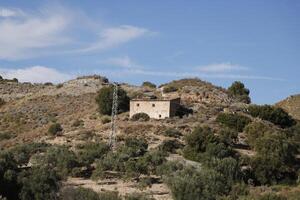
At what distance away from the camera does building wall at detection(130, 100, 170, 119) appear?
6912 centimetres

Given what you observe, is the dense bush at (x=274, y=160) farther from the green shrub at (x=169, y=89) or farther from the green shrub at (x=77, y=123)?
the green shrub at (x=169, y=89)

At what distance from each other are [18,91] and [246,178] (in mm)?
60520

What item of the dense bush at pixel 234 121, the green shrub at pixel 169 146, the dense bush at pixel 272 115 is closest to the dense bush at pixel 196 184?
the green shrub at pixel 169 146

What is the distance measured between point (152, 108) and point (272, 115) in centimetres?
1521

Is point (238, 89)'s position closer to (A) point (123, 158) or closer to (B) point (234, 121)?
(B) point (234, 121)

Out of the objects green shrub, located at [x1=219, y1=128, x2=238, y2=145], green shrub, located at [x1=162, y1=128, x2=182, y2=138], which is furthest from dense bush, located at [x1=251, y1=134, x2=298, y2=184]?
green shrub, located at [x1=162, y1=128, x2=182, y2=138]

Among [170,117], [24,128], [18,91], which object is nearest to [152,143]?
[170,117]

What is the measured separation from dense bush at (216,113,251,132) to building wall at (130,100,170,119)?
586 centimetres

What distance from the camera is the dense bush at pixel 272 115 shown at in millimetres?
74875

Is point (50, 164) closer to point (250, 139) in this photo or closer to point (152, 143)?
point (152, 143)

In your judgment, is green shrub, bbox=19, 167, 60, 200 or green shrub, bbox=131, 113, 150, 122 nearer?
green shrub, bbox=19, 167, 60, 200

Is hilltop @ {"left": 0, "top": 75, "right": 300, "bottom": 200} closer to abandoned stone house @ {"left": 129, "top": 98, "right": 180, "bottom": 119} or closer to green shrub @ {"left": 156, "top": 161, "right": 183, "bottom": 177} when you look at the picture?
green shrub @ {"left": 156, "top": 161, "right": 183, "bottom": 177}

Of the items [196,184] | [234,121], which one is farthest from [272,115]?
[196,184]

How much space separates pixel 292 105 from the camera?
103 m
